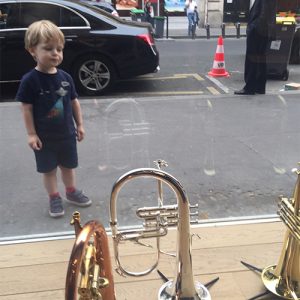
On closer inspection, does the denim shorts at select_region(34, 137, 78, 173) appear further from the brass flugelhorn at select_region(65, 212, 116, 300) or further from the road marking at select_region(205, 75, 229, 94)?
the road marking at select_region(205, 75, 229, 94)

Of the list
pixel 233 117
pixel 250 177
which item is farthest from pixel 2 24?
pixel 250 177

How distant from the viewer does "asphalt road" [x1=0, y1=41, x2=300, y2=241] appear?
335 cm

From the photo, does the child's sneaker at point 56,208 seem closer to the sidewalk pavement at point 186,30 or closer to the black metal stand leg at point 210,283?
the black metal stand leg at point 210,283

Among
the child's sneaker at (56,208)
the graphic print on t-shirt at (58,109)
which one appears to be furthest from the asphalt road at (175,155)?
the graphic print on t-shirt at (58,109)

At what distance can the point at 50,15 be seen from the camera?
6.98 m

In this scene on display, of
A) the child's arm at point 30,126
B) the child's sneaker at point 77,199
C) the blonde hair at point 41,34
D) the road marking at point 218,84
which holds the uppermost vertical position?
the blonde hair at point 41,34

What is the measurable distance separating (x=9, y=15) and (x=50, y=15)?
60cm

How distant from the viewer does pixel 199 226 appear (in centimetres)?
298

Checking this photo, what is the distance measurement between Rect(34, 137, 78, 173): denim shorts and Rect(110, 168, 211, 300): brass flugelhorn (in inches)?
46.4

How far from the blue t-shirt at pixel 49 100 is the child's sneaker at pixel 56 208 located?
473 millimetres

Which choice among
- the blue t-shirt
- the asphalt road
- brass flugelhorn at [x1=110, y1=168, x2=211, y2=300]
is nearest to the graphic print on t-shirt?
the blue t-shirt

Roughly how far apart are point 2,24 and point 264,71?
387cm

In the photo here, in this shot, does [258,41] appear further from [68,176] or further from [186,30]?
[186,30]

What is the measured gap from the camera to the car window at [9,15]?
691cm
